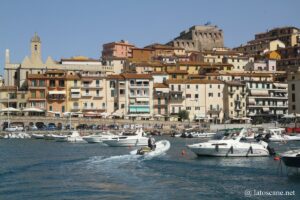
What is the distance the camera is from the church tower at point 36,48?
338ft

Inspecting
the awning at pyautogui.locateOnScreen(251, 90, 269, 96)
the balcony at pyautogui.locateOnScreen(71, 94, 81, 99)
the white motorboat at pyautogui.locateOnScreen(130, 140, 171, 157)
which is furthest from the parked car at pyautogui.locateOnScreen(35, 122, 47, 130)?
the white motorboat at pyautogui.locateOnScreen(130, 140, 171, 157)

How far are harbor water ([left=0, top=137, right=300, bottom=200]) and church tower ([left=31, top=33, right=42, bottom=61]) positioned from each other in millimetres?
63047

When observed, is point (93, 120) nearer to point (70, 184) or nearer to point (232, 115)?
point (232, 115)

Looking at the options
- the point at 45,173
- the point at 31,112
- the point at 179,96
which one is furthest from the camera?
the point at 179,96

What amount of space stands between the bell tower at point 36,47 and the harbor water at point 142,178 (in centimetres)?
6348

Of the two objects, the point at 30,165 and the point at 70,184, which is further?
the point at 30,165

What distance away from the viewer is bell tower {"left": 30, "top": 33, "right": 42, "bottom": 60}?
103 meters

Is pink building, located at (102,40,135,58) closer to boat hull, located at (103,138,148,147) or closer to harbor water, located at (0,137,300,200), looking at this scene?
boat hull, located at (103,138,148,147)

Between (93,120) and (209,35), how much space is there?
6596 centimetres

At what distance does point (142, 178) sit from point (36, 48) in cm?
7857

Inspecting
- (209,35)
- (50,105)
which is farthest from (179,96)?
(209,35)

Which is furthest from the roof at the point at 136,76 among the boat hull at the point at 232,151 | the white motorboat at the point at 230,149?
Result: the boat hull at the point at 232,151

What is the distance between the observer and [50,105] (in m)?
93.6

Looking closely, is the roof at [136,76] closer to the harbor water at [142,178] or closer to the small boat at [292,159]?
the harbor water at [142,178]
